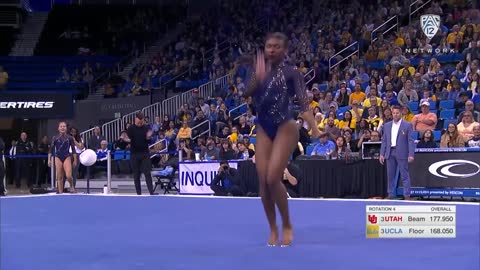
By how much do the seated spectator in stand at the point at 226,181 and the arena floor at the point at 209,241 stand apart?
3.47 m

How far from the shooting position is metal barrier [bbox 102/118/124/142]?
2273cm

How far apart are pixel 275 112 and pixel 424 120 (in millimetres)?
8385

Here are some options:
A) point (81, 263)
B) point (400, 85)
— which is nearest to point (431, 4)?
point (400, 85)

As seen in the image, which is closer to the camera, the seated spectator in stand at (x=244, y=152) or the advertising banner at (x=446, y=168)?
the advertising banner at (x=446, y=168)

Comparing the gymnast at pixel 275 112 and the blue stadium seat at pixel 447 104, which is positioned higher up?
the blue stadium seat at pixel 447 104

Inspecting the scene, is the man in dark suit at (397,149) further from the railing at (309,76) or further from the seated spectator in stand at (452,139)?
the railing at (309,76)

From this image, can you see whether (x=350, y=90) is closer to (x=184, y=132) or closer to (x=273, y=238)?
(x=184, y=132)

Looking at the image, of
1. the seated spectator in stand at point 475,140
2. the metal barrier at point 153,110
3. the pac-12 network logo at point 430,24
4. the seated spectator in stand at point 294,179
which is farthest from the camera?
the metal barrier at point 153,110

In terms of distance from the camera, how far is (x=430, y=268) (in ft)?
15.1

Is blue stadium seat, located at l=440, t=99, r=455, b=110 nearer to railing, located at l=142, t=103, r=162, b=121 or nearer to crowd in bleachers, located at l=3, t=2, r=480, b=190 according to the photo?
crowd in bleachers, located at l=3, t=2, r=480, b=190

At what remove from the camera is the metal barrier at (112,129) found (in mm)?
22734

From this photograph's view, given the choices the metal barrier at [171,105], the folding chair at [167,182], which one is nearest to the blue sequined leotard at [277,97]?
the folding chair at [167,182]

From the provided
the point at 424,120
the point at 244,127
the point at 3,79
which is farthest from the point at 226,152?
the point at 3,79
